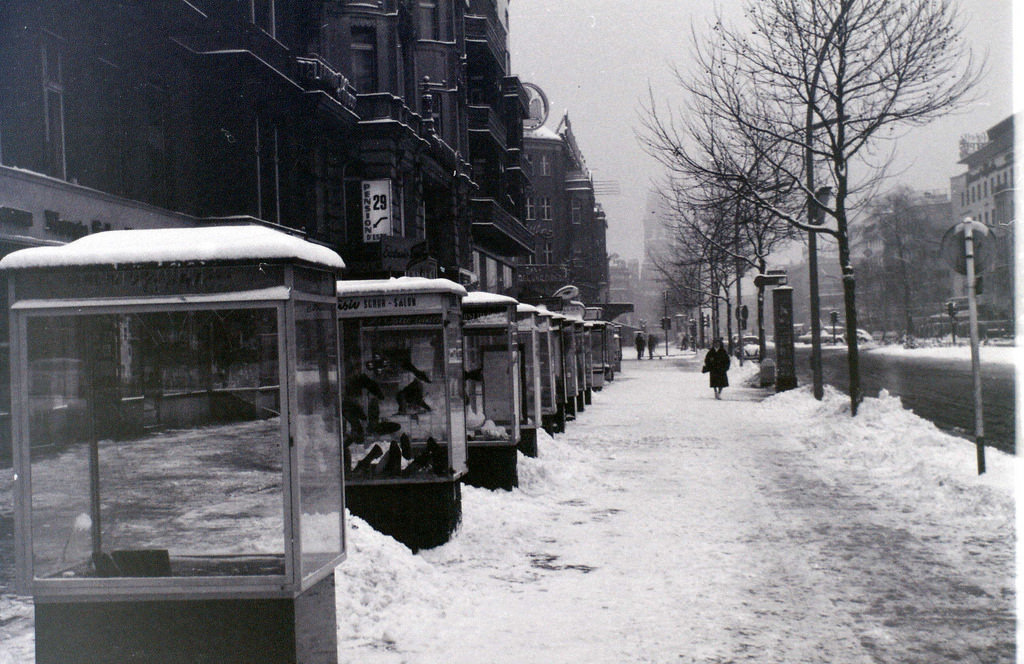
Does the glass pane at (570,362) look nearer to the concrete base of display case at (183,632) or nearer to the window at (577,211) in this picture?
the concrete base of display case at (183,632)

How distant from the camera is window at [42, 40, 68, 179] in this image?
1617 centimetres

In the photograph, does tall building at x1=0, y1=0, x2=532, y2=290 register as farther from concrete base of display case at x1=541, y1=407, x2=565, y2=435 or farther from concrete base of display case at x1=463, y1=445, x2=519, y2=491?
concrete base of display case at x1=541, y1=407, x2=565, y2=435

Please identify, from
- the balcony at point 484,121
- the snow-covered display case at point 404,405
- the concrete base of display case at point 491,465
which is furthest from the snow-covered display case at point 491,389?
the balcony at point 484,121

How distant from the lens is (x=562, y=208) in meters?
87.9

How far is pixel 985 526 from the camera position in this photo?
29.1 ft

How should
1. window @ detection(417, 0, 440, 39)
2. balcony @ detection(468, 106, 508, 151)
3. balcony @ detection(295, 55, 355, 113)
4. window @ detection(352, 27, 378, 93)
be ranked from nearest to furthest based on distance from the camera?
balcony @ detection(295, 55, 355, 113) < window @ detection(352, 27, 378, 93) < window @ detection(417, 0, 440, 39) < balcony @ detection(468, 106, 508, 151)

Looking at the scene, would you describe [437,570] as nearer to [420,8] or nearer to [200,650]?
[200,650]

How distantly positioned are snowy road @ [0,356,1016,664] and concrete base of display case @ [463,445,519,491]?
0.93 ft

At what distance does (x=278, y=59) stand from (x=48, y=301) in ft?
65.2

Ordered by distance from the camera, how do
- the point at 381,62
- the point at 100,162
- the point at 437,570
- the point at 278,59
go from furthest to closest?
1. the point at 381,62
2. the point at 278,59
3. the point at 100,162
4. the point at 437,570

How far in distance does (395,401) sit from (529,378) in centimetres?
597

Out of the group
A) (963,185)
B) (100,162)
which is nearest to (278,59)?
(100,162)

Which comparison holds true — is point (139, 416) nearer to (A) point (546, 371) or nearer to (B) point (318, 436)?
(B) point (318, 436)

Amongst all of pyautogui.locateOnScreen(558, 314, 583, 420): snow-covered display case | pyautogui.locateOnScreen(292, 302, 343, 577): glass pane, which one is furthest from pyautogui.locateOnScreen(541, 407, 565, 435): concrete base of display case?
pyautogui.locateOnScreen(292, 302, 343, 577): glass pane
